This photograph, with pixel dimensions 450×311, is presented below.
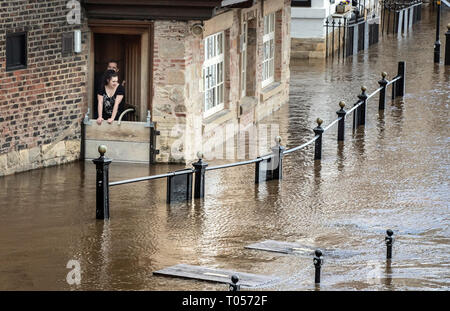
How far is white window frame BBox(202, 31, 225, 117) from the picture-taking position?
22.1m

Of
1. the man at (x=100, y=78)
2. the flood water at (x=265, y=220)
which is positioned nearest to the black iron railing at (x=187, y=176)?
the flood water at (x=265, y=220)

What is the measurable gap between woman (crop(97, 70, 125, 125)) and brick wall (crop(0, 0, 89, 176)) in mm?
319

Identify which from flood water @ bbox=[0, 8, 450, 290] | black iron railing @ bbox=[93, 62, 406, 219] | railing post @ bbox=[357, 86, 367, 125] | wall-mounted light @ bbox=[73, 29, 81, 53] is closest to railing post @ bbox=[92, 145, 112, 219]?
black iron railing @ bbox=[93, 62, 406, 219]

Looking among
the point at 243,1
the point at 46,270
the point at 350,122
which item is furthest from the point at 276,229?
the point at 350,122

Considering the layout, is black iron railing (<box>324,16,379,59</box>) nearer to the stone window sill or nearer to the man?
the stone window sill

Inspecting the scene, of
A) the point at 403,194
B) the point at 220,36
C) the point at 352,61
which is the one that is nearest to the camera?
the point at 403,194

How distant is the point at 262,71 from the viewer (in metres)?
26.4

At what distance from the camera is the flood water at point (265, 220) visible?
13211mm

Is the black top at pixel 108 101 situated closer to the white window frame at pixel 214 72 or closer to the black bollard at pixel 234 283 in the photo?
the white window frame at pixel 214 72

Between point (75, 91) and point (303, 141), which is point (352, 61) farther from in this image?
point (75, 91)

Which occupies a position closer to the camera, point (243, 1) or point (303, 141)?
point (243, 1)

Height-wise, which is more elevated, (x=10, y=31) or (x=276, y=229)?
(x=10, y=31)

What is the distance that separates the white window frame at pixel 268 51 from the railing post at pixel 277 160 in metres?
7.12
